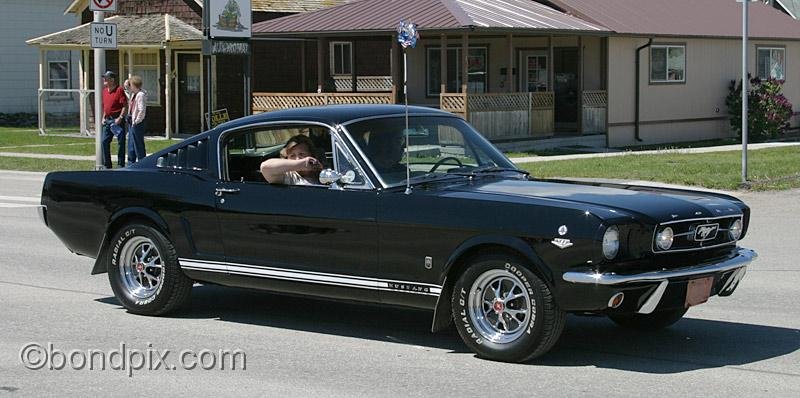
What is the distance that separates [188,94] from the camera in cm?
3431

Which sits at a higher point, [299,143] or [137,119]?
[137,119]

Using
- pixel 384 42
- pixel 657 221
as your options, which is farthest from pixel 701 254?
pixel 384 42

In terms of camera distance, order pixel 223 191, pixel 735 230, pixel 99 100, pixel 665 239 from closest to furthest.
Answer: pixel 665 239 < pixel 735 230 < pixel 223 191 < pixel 99 100

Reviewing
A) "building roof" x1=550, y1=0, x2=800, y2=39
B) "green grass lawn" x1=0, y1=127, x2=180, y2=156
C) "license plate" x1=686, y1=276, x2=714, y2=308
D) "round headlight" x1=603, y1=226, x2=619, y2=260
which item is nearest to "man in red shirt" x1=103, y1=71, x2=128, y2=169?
"green grass lawn" x1=0, y1=127, x2=180, y2=156

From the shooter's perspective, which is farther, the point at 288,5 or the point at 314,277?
the point at 288,5

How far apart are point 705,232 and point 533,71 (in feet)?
85.1

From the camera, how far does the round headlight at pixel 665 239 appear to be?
25.1ft

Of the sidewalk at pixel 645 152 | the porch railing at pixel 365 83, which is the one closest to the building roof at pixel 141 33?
the porch railing at pixel 365 83

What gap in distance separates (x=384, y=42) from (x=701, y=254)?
2729 cm

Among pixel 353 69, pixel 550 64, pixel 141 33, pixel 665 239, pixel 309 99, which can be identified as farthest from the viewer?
pixel 353 69

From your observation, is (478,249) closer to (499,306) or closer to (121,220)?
(499,306)

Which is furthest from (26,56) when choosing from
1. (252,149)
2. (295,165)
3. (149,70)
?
(295,165)

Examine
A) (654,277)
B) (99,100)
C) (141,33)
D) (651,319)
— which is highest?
(141,33)

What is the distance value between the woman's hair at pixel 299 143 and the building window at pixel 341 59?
26657 millimetres
